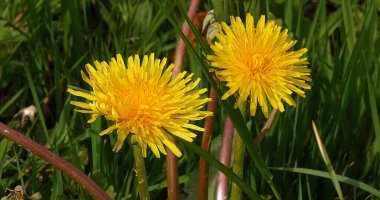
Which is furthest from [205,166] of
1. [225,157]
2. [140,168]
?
[140,168]

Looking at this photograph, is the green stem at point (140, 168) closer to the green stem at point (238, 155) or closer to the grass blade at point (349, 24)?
the green stem at point (238, 155)

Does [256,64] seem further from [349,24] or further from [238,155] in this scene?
[349,24]

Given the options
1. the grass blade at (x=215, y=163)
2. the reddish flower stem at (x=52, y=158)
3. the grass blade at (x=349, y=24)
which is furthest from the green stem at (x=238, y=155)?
the grass blade at (x=349, y=24)

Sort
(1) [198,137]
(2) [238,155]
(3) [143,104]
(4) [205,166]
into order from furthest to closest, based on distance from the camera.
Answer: (1) [198,137], (4) [205,166], (2) [238,155], (3) [143,104]

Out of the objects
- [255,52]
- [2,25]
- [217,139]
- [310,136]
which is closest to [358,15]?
[310,136]

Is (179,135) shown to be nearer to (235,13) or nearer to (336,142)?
(235,13)

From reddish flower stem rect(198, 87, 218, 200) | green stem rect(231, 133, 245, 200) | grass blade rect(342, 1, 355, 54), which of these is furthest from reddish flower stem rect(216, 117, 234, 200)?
grass blade rect(342, 1, 355, 54)
